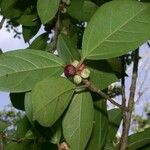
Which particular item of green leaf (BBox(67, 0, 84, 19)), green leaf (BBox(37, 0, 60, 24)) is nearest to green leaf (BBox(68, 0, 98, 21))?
green leaf (BBox(67, 0, 84, 19))

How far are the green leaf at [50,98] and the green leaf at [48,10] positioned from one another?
0.38 metres

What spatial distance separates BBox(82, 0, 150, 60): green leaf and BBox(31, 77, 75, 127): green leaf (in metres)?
0.10

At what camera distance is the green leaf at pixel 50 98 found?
1.02 m

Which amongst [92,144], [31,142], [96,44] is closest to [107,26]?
[96,44]

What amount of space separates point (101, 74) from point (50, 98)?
0.76 ft

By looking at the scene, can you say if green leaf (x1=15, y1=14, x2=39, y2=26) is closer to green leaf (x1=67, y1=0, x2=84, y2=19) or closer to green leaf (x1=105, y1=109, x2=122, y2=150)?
green leaf (x1=67, y1=0, x2=84, y2=19)

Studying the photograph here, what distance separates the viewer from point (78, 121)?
46.5 inches

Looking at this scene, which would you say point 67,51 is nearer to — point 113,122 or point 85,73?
point 85,73

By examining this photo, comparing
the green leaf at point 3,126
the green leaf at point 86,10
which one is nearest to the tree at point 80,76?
the green leaf at point 3,126

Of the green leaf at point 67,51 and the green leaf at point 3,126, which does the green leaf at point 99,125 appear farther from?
the green leaf at point 3,126

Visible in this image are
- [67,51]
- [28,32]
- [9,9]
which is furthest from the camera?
[28,32]

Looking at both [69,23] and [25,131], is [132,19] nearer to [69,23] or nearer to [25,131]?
[25,131]

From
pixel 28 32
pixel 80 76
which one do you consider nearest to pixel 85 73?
pixel 80 76

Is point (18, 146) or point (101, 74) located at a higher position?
point (101, 74)
